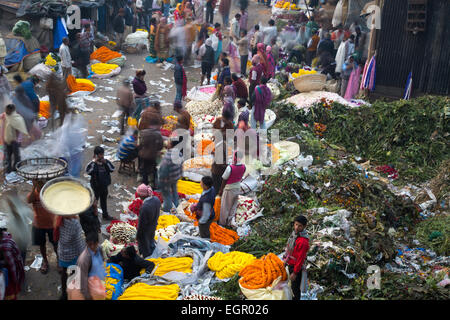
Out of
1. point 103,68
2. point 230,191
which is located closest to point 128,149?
point 230,191

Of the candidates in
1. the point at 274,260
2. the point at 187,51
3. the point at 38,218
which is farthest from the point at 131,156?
the point at 187,51

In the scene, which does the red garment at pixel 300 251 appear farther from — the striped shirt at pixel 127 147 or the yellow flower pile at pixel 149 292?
the striped shirt at pixel 127 147

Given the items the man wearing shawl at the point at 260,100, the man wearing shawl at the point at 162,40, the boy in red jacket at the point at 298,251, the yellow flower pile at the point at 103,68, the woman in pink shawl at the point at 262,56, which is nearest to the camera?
the boy in red jacket at the point at 298,251

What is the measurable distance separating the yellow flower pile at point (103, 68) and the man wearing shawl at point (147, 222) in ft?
29.1

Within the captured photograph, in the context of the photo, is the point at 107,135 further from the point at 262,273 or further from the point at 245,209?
the point at 262,273

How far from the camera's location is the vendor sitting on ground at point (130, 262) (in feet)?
22.2

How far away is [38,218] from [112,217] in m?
1.96

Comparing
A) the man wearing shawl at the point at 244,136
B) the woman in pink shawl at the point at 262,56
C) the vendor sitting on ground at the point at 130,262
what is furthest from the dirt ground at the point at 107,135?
the woman in pink shawl at the point at 262,56

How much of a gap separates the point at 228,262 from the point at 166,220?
1.67 meters

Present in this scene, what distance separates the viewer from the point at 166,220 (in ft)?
27.4

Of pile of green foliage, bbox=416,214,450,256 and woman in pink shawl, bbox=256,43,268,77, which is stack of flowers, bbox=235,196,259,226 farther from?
woman in pink shawl, bbox=256,43,268,77

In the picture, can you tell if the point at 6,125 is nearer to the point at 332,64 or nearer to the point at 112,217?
the point at 112,217

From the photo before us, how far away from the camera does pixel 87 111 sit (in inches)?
497

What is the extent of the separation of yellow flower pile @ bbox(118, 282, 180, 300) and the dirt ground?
3.26ft
